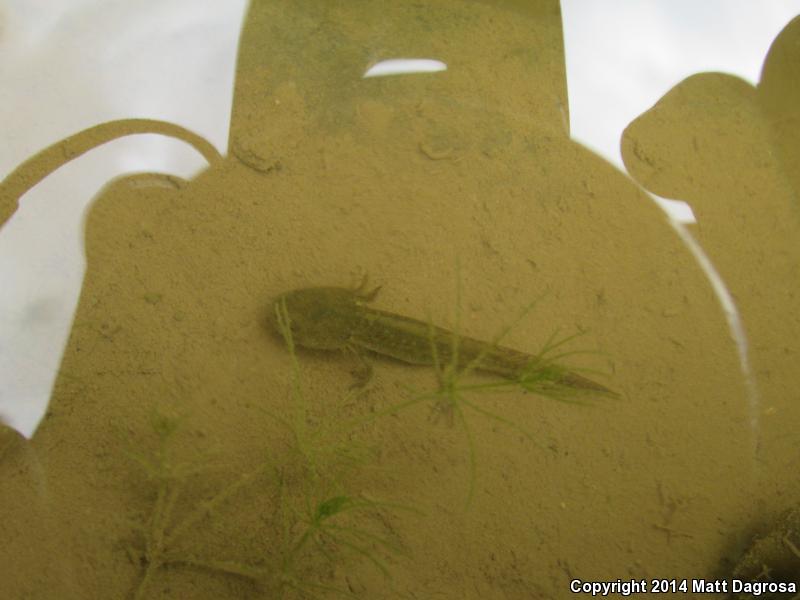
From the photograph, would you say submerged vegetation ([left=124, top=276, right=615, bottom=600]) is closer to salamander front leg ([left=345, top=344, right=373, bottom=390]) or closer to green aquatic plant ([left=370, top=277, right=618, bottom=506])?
green aquatic plant ([left=370, top=277, right=618, bottom=506])

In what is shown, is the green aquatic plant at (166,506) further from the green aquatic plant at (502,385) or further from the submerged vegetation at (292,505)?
the green aquatic plant at (502,385)

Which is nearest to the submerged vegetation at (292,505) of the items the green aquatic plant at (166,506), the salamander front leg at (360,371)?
the green aquatic plant at (166,506)

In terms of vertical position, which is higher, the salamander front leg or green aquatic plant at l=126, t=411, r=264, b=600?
the salamander front leg

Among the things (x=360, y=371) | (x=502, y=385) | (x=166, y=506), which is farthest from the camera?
(x=360, y=371)

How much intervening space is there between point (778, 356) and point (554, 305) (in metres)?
1.48

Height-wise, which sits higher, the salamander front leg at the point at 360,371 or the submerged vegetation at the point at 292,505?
the salamander front leg at the point at 360,371

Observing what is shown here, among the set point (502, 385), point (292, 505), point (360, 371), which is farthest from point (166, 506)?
point (502, 385)

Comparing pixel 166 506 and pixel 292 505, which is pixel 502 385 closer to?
pixel 292 505

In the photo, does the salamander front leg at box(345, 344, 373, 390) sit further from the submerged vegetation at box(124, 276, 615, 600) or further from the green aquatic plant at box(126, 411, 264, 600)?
the green aquatic plant at box(126, 411, 264, 600)

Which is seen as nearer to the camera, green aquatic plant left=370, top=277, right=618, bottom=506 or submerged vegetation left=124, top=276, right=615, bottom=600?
submerged vegetation left=124, top=276, right=615, bottom=600

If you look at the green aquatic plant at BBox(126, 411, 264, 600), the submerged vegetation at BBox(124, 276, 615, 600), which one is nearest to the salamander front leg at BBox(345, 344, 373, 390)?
the submerged vegetation at BBox(124, 276, 615, 600)

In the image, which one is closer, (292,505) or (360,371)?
(292,505)

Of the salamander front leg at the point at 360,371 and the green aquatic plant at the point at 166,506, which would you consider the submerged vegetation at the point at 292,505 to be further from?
the salamander front leg at the point at 360,371

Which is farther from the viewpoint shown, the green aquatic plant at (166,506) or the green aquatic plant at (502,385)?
the green aquatic plant at (502,385)
